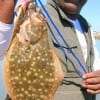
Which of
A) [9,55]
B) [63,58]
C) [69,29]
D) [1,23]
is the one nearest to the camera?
[9,55]

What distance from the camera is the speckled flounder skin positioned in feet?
8.11

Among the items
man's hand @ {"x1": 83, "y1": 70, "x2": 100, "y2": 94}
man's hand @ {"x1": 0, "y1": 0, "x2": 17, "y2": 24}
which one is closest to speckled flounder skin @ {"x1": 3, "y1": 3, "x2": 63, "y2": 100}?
man's hand @ {"x1": 0, "y1": 0, "x2": 17, "y2": 24}

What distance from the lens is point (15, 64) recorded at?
250cm

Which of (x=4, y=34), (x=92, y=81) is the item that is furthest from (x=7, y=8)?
(x=92, y=81)

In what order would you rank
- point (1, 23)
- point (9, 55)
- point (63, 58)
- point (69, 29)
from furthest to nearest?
point (69, 29)
point (63, 58)
point (1, 23)
point (9, 55)

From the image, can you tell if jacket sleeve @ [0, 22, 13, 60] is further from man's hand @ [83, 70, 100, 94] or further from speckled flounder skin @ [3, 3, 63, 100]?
man's hand @ [83, 70, 100, 94]

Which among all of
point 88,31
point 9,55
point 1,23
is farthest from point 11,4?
point 88,31

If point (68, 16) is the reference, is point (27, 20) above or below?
above

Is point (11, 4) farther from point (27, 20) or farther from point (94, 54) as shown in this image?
point (94, 54)

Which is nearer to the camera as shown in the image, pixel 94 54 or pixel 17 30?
pixel 17 30

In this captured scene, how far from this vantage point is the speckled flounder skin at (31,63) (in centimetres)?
247

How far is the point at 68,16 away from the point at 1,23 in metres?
1.41

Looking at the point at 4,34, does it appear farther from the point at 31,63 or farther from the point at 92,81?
the point at 92,81

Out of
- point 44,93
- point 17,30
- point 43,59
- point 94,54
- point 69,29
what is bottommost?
point 94,54
